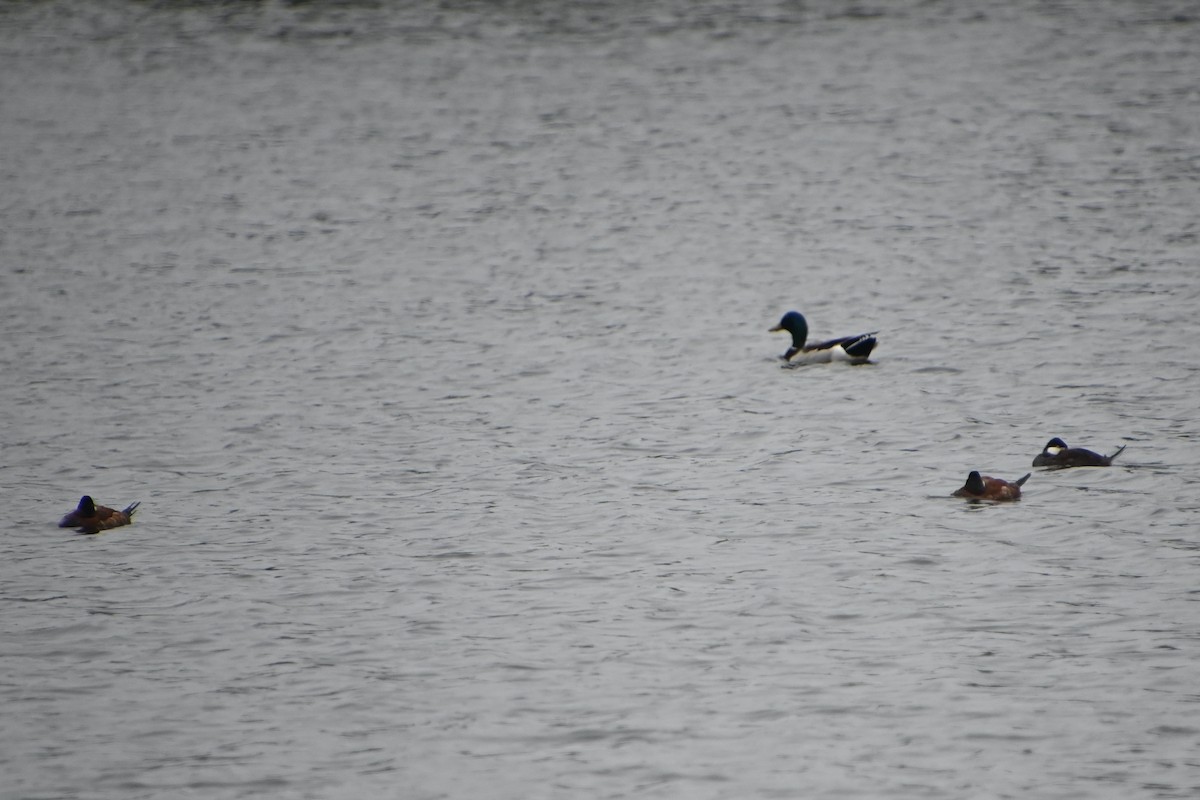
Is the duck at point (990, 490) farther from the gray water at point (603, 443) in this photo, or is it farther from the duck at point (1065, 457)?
the duck at point (1065, 457)

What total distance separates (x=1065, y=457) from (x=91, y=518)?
377 inches

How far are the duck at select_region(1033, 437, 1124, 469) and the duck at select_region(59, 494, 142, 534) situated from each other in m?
9.17

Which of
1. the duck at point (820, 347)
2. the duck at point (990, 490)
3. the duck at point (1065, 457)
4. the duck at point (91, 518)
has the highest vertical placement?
the duck at point (820, 347)

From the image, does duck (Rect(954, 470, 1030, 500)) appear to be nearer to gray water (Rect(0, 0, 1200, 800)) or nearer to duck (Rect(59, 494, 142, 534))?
gray water (Rect(0, 0, 1200, 800))

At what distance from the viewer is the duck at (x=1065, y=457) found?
16359mm

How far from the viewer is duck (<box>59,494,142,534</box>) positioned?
15625 millimetres

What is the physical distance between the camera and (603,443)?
61.4 feet

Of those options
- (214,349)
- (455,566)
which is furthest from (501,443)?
(214,349)

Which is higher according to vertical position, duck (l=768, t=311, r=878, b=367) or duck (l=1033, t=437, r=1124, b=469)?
duck (l=768, t=311, r=878, b=367)

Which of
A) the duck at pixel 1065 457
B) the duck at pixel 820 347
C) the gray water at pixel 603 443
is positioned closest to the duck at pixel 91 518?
the gray water at pixel 603 443

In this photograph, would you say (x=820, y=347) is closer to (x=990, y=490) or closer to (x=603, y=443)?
(x=603, y=443)

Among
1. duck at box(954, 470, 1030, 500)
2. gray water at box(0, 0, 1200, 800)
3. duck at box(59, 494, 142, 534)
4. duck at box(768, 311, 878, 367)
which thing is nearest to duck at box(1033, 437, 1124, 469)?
gray water at box(0, 0, 1200, 800)

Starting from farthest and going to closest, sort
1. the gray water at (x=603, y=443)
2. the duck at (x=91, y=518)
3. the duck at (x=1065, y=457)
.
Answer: the duck at (x=1065, y=457) → the duck at (x=91, y=518) → the gray water at (x=603, y=443)

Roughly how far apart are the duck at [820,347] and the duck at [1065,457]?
528cm
